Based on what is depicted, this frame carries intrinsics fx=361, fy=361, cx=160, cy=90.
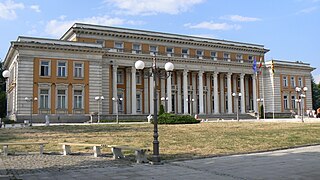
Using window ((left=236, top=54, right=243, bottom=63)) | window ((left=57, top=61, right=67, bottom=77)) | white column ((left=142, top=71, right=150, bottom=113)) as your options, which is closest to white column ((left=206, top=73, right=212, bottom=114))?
window ((left=236, top=54, right=243, bottom=63))

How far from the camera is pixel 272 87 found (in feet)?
231

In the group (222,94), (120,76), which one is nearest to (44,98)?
(120,76)

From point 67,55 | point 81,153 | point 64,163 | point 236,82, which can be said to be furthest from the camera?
point 236,82

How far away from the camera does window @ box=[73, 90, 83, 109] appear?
5112 centimetres

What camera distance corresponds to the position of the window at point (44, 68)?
49188 mm

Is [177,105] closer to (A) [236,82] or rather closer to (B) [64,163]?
(A) [236,82]

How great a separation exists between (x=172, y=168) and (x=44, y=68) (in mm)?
41587

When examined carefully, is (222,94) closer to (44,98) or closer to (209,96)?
(209,96)

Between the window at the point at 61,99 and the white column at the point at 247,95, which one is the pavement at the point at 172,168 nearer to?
the window at the point at 61,99

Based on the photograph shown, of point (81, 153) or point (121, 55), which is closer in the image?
point (81, 153)

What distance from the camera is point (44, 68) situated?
4941 cm

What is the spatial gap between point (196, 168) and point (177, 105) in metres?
51.5

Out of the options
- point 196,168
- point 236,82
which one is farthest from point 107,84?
point 196,168

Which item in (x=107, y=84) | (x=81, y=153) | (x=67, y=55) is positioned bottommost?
(x=81, y=153)
